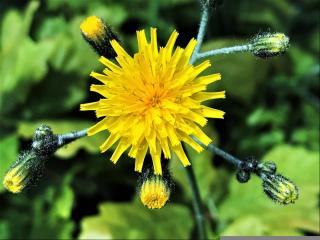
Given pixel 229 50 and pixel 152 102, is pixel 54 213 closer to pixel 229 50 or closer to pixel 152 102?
pixel 152 102

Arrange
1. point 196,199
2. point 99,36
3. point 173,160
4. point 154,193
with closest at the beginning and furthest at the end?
point 154,193 < point 99,36 < point 196,199 < point 173,160

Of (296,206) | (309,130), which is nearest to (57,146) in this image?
(296,206)

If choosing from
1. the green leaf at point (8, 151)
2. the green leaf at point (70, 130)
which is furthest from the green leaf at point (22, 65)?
the green leaf at point (8, 151)

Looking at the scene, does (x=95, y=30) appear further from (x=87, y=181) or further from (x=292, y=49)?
(x=292, y=49)

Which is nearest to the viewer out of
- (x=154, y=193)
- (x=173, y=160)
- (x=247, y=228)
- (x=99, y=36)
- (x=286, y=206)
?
(x=154, y=193)

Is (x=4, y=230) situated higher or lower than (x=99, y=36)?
lower

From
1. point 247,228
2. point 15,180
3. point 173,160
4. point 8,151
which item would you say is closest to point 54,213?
point 8,151

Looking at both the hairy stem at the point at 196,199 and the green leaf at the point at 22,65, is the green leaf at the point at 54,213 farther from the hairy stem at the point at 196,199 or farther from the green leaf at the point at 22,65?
the hairy stem at the point at 196,199

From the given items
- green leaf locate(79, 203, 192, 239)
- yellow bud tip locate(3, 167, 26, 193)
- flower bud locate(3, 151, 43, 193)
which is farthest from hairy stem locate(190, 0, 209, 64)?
green leaf locate(79, 203, 192, 239)
